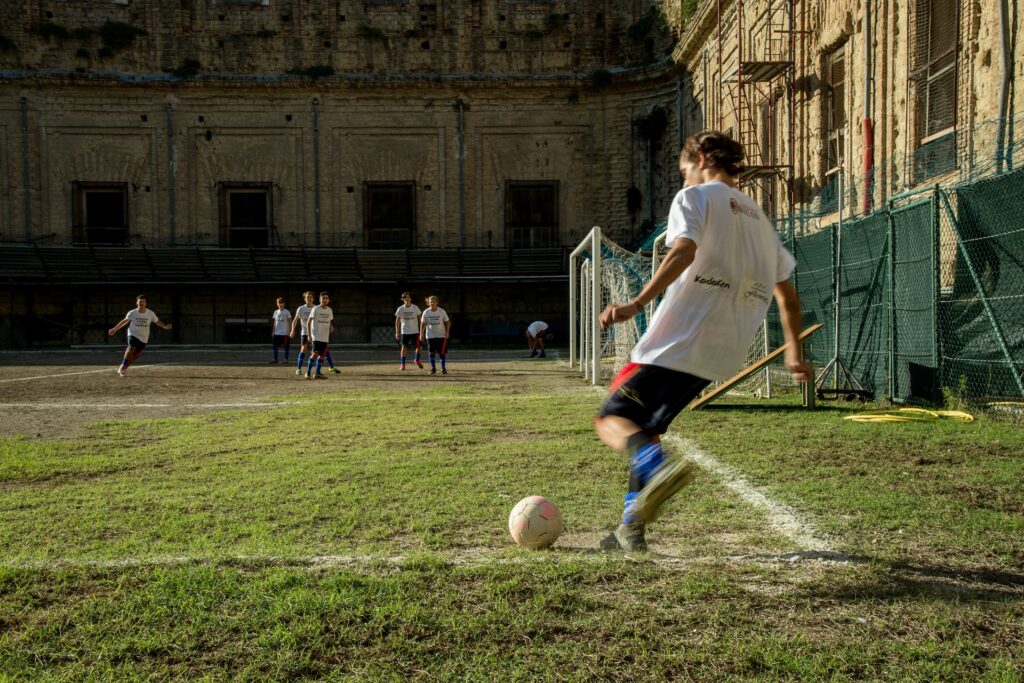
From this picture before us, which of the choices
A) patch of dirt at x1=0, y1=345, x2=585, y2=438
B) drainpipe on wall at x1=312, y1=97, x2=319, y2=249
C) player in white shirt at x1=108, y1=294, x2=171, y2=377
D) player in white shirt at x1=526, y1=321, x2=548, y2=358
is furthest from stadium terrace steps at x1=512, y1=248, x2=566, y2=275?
player in white shirt at x1=108, y1=294, x2=171, y2=377

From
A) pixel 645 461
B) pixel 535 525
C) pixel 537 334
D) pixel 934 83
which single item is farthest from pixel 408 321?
pixel 645 461

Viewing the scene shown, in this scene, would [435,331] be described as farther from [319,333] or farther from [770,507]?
[770,507]

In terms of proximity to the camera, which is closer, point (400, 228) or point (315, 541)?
point (315, 541)

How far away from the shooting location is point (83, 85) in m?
35.2

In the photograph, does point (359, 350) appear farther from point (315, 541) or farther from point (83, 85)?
point (315, 541)

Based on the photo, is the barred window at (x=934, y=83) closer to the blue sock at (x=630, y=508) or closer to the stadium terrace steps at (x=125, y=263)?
the blue sock at (x=630, y=508)

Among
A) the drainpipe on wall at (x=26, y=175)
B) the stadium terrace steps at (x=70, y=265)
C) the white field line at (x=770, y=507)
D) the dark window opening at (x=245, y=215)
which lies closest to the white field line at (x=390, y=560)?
the white field line at (x=770, y=507)

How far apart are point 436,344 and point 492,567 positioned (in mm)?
16257

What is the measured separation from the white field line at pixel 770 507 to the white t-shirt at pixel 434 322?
12.8 metres

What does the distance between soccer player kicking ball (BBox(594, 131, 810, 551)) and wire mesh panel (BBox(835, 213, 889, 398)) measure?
822cm

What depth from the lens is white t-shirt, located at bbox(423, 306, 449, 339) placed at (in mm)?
19797

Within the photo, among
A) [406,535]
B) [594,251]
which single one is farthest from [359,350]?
[406,535]

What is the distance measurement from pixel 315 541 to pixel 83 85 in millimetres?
36316

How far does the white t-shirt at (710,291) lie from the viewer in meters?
4.02
